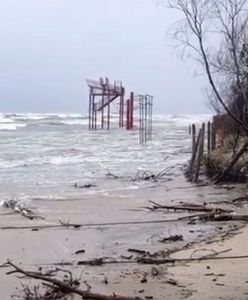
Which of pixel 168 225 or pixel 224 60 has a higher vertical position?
pixel 224 60

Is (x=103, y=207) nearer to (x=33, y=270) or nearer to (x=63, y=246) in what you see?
(x=63, y=246)

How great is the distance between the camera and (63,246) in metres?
11.0

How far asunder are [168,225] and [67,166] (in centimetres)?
1593

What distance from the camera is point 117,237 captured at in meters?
11.9

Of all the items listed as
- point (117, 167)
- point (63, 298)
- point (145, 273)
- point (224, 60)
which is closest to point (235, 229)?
point (145, 273)

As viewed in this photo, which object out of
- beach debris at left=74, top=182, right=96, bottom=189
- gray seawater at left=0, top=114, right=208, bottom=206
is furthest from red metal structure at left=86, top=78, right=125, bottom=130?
beach debris at left=74, top=182, right=96, bottom=189

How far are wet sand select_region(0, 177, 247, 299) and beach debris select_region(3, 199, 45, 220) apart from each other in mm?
226

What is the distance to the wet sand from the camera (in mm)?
8023

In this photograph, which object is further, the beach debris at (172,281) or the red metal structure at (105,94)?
the red metal structure at (105,94)

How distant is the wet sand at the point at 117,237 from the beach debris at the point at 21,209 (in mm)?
226

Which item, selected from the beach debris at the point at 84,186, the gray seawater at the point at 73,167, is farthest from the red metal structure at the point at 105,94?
the beach debris at the point at 84,186

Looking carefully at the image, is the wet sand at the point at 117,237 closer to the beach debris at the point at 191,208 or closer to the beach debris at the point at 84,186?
the beach debris at the point at 191,208

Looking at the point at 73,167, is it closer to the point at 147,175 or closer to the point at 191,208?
the point at 147,175

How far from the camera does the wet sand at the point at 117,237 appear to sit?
8023 millimetres
